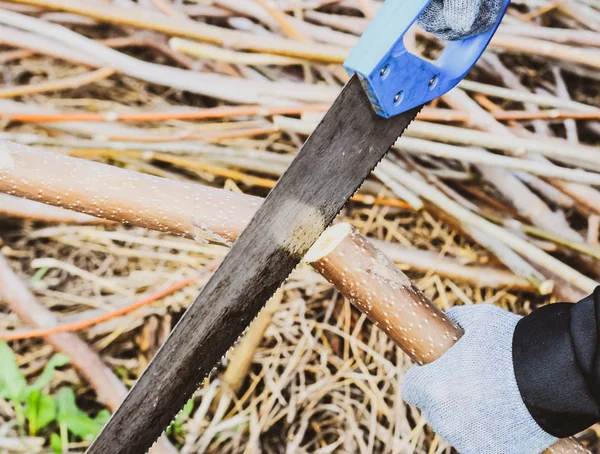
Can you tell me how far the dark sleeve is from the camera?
31.7 inches

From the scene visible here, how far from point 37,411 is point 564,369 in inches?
A: 44.5

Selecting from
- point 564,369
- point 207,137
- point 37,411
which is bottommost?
point 37,411

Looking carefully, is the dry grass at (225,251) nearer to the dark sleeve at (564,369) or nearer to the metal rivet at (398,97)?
the dark sleeve at (564,369)

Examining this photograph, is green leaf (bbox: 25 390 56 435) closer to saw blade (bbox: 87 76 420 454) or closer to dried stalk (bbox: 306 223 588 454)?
saw blade (bbox: 87 76 420 454)

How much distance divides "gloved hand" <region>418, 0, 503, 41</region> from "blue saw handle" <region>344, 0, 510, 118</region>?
0.8 inches

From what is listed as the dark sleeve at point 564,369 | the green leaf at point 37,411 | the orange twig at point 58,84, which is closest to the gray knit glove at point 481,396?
the dark sleeve at point 564,369

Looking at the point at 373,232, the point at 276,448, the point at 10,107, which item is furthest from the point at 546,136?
the point at 10,107

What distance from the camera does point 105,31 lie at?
70.9 inches

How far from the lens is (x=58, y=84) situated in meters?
Result: 1.63

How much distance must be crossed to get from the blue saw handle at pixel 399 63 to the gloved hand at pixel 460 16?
0.07ft

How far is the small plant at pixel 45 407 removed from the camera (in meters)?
1.23

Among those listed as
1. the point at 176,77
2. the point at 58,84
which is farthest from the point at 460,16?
the point at 58,84

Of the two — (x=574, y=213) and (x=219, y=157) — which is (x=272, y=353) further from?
(x=574, y=213)

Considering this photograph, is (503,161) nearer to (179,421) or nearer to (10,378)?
(179,421)
